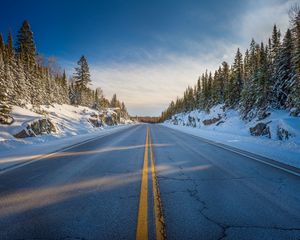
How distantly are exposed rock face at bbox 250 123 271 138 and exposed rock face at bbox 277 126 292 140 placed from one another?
139 cm

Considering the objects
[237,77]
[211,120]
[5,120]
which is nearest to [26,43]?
[5,120]

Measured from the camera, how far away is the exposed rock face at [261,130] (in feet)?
57.7

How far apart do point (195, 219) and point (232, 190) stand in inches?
70.9

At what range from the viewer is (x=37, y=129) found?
16734 millimetres

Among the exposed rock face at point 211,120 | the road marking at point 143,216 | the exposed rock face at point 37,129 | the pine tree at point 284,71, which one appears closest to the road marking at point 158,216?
the road marking at point 143,216

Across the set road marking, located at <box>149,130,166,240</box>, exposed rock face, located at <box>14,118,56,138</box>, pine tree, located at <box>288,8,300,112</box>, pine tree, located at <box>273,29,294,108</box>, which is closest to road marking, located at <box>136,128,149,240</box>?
road marking, located at <box>149,130,166,240</box>

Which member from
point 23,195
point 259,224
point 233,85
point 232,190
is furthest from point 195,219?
point 233,85

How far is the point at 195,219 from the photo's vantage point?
3.32m

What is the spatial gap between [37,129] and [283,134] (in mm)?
18369

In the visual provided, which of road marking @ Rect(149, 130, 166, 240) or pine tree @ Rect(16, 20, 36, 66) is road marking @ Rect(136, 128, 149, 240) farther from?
pine tree @ Rect(16, 20, 36, 66)

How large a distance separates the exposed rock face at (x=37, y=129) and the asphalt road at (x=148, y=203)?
939cm

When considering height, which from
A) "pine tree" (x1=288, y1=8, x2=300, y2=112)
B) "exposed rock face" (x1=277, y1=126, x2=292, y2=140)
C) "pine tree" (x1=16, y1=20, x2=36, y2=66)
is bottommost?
"exposed rock face" (x1=277, y1=126, x2=292, y2=140)

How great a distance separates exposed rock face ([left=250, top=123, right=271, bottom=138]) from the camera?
17594mm

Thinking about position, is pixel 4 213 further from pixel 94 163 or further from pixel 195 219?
pixel 94 163
